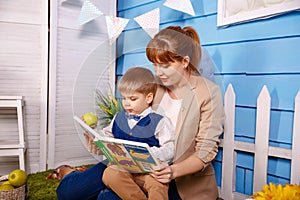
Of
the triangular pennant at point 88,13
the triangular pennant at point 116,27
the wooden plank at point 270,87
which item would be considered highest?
the triangular pennant at point 88,13

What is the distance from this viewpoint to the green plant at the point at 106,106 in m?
1.22

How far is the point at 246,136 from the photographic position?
1562 mm

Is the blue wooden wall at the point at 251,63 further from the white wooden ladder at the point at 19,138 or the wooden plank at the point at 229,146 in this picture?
the white wooden ladder at the point at 19,138

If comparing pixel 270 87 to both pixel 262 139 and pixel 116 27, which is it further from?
pixel 116 27

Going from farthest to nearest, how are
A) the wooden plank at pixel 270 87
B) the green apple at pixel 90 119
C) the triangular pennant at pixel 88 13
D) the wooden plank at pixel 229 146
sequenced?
the triangular pennant at pixel 88 13 < the wooden plank at pixel 229 146 < the wooden plank at pixel 270 87 < the green apple at pixel 90 119

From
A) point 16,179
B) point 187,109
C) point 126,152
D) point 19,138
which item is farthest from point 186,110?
point 19,138

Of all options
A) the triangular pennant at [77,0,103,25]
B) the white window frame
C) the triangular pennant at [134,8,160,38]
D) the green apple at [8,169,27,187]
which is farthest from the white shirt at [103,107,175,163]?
the triangular pennant at [77,0,103,25]

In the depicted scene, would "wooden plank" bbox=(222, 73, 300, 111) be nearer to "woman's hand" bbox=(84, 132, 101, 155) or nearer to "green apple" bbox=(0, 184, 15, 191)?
"woman's hand" bbox=(84, 132, 101, 155)

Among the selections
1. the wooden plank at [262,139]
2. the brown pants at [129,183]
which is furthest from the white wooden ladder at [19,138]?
the wooden plank at [262,139]

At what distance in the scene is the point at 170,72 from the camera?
3.78ft

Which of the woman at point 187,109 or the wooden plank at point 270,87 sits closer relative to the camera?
the woman at point 187,109

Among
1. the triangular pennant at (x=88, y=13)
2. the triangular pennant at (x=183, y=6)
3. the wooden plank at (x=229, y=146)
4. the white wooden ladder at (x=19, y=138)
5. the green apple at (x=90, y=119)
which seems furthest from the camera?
the white wooden ladder at (x=19, y=138)

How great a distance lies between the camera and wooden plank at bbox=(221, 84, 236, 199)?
1.58m

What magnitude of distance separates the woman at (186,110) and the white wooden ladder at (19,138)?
0.86m
